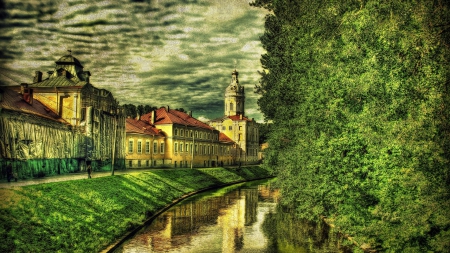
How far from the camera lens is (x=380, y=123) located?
1622 centimetres

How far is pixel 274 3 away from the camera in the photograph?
109 ft

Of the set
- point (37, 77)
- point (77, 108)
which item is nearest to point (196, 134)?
point (37, 77)

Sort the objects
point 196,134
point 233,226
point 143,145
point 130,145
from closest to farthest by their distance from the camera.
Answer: point 233,226 < point 130,145 < point 143,145 < point 196,134

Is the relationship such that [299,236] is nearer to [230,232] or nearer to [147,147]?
[230,232]

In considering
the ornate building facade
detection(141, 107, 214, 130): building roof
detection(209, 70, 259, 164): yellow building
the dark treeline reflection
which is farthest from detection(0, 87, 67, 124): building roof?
detection(209, 70, 259, 164): yellow building

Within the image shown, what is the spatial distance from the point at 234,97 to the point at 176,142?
4491 cm

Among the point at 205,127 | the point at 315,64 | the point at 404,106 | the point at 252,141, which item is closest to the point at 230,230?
the point at 315,64

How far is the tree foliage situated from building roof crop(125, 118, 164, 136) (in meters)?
41.1

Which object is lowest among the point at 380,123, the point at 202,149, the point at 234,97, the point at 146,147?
the point at 202,149

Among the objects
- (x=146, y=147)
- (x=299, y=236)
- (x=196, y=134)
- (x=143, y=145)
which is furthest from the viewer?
(x=196, y=134)

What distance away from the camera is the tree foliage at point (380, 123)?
14.0 metres

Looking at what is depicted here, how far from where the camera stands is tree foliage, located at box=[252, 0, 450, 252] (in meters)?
14.0

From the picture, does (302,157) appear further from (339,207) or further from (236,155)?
(236,155)

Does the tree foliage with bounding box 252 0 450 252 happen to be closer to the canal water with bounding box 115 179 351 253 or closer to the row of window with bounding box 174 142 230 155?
the canal water with bounding box 115 179 351 253
